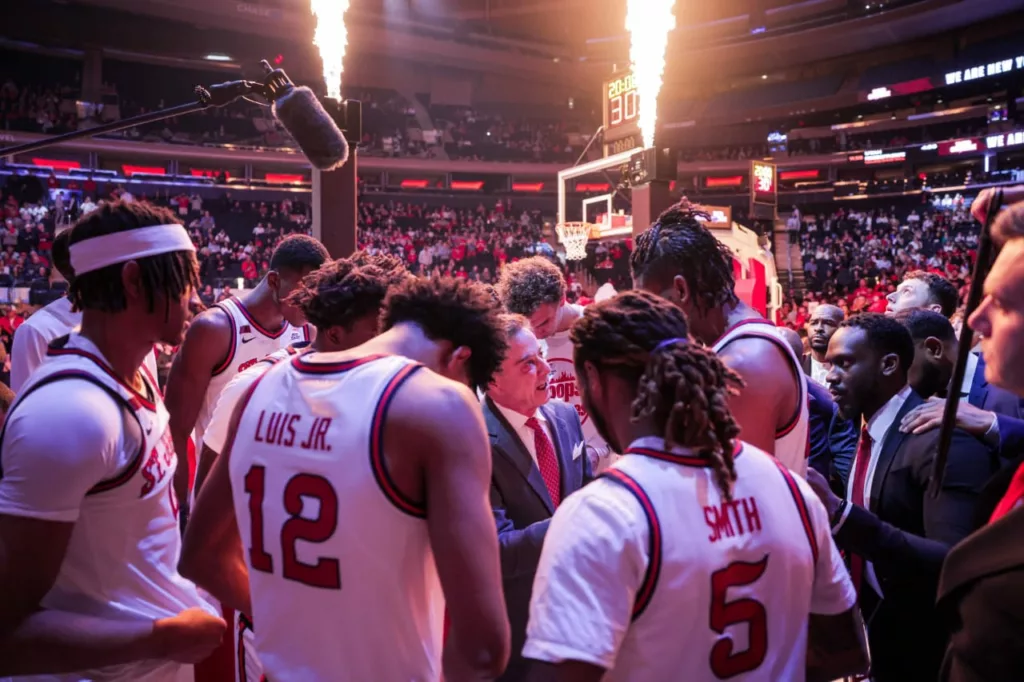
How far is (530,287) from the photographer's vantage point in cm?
437

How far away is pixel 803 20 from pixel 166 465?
116ft

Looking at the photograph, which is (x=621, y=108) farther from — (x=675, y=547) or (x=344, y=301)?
(x=675, y=547)

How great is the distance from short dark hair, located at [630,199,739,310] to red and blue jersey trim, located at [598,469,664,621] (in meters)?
1.42

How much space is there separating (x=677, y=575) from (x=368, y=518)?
0.66 m

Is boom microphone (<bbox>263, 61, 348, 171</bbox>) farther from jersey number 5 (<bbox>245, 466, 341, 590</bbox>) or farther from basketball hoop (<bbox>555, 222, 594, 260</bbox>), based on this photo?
basketball hoop (<bbox>555, 222, 594, 260</bbox>)

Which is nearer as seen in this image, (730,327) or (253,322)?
(730,327)

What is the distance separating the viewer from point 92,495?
188cm

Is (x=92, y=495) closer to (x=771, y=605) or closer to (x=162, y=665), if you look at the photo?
(x=162, y=665)

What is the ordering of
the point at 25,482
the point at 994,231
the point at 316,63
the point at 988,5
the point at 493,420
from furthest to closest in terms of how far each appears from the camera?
1. the point at 316,63
2. the point at 988,5
3. the point at 493,420
4. the point at 25,482
5. the point at 994,231

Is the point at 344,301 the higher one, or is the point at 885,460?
the point at 344,301

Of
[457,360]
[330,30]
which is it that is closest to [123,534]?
[457,360]

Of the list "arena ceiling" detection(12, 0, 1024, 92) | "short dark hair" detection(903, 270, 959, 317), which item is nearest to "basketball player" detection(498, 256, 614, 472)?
"short dark hair" detection(903, 270, 959, 317)

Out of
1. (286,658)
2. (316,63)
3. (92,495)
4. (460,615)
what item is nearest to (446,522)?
(460,615)

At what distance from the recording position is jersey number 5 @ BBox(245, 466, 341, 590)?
169 centimetres
